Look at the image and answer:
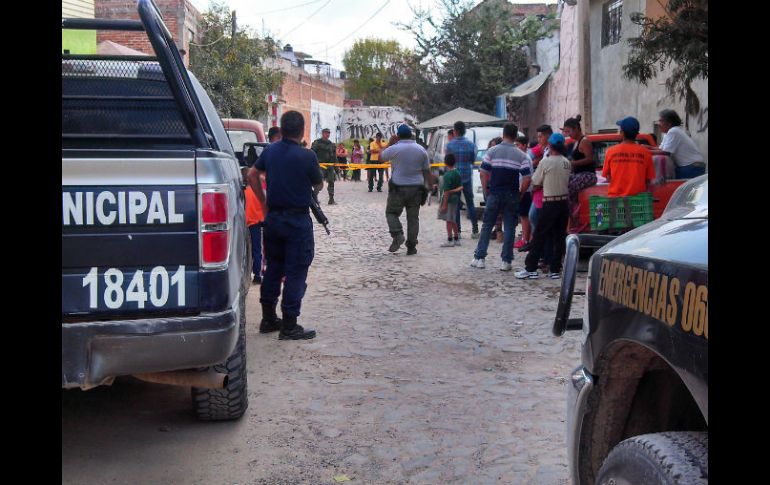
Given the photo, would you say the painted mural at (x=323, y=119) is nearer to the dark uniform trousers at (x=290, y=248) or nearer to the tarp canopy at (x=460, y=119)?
the tarp canopy at (x=460, y=119)

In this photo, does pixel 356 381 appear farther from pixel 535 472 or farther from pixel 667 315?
pixel 667 315

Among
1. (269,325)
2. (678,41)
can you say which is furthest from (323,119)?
(269,325)

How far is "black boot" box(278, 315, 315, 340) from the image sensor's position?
23.7 feet

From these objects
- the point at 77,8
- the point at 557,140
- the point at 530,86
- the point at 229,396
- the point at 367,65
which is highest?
the point at 367,65

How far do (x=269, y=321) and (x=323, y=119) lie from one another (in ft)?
166

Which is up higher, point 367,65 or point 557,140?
point 367,65

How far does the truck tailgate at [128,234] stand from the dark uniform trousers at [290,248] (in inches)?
108

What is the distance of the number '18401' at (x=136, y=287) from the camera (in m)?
3.99

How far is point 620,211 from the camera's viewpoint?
384 inches

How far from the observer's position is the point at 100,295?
3.99 m

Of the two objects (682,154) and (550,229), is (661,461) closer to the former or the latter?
(550,229)
